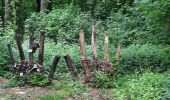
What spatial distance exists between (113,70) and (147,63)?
176cm

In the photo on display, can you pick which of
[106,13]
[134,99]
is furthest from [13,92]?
[106,13]

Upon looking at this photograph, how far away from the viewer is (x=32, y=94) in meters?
8.52

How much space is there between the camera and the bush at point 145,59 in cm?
1086

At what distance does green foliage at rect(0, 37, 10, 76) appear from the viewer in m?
11.1

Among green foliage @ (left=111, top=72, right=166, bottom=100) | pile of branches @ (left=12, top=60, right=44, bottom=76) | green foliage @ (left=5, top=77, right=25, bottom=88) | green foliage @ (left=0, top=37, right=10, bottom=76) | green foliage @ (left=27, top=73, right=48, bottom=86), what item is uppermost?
green foliage @ (left=111, top=72, right=166, bottom=100)

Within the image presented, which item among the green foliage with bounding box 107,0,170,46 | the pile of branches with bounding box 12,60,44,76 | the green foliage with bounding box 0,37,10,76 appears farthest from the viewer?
the green foliage with bounding box 0,37,10,76

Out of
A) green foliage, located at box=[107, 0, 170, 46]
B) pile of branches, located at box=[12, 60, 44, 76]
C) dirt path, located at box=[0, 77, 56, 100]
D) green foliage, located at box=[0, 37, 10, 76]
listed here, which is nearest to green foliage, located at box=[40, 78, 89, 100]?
dirt path, located at box=[0, 77, 56, 100]

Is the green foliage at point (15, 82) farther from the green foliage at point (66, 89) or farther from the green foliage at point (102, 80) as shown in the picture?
the green foliage at point (102, 80)

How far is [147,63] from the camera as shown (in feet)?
36.7

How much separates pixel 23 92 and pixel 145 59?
14.4 ft

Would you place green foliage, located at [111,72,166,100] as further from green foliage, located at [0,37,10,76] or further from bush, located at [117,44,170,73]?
green foliage, located at [0,37,10,76]

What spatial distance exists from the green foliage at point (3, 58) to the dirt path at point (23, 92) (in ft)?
5.71

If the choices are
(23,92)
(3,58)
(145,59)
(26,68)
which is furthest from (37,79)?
(145,59)

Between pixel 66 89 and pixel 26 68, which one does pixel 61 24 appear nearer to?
pixel 26 68
